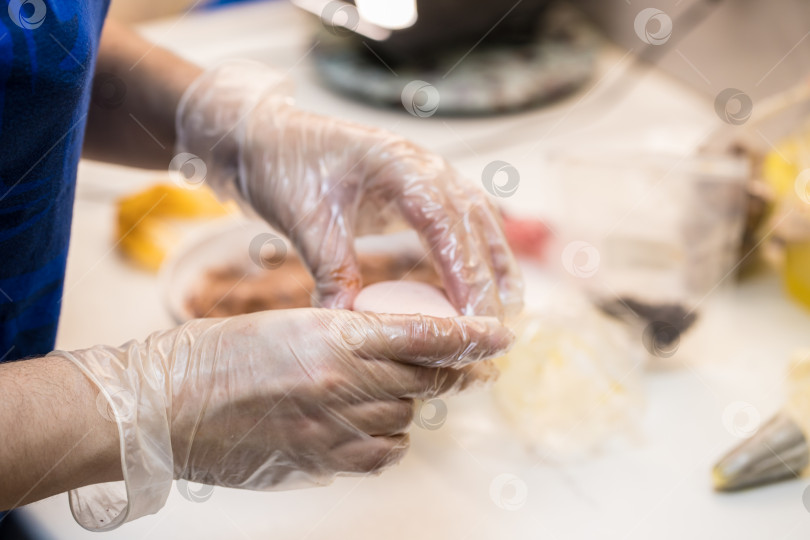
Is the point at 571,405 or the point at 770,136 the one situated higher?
the point at 770,136

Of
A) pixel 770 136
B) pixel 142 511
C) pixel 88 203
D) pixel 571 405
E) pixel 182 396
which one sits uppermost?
pixel 770 136

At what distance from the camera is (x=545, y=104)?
5.29ft

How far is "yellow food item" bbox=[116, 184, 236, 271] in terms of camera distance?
1.21 metres

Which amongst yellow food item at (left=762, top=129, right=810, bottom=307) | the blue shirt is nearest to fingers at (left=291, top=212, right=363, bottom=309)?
the blue shirt

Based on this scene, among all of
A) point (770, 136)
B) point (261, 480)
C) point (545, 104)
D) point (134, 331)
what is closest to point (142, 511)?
point (261, 480)

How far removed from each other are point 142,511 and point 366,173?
46 centimetres

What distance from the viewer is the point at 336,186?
2.92 feet

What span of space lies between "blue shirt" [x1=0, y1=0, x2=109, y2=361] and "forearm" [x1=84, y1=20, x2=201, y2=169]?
0.61ft

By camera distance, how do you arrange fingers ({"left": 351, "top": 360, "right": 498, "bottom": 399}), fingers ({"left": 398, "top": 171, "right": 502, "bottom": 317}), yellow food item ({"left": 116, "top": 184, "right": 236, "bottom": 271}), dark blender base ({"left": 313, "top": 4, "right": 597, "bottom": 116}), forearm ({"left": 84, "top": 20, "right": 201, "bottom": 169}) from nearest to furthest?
fingers ({"left": 351, "top": 360, "right": 498, "bottom": 399})
fingers ({"left": 398, "top": 171, "right": 502, "bottom": 317})
forearm ({"left": 84, "top": 20, "right": 201, "bottom": 169})
yellow food item ({"left": 116, "top": 184, "right": 236, "bottom": 271})
dark blender base ({"left": 313, "top": 4, "right": 597, "bottom": 116})

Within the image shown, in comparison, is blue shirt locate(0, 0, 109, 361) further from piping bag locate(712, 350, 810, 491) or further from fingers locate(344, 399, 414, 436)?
piping bag locate(712, 350, 810, 491)

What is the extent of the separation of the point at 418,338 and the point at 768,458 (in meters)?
0.46

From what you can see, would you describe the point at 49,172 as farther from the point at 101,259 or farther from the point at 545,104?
the point at 545,104

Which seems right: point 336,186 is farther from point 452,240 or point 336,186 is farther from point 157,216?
point 157,216

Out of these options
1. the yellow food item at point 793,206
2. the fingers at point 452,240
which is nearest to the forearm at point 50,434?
the fingers at point 452,240
